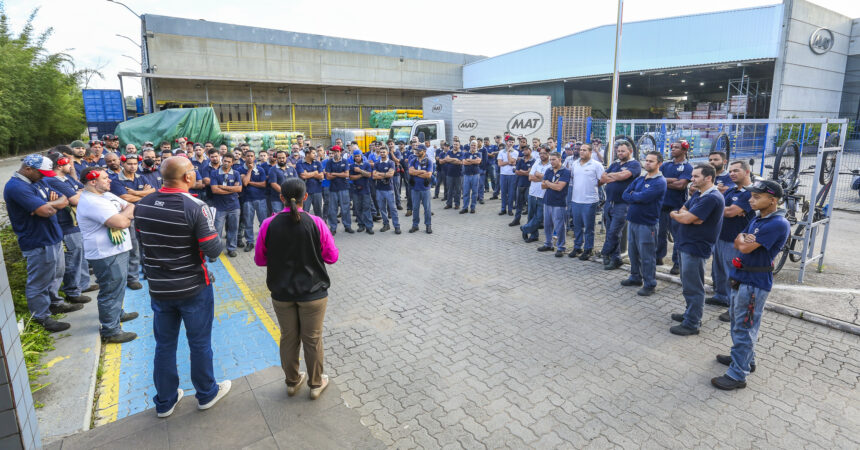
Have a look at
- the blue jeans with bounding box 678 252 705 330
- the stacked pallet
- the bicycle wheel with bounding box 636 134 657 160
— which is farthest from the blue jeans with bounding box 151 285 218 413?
the stacked pallet

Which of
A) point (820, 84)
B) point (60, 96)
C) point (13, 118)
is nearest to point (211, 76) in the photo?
point (13, 118)

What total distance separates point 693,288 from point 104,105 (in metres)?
26.3

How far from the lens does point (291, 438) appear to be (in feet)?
10.4

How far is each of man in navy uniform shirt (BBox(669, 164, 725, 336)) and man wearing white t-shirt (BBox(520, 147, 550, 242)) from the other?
152 inches

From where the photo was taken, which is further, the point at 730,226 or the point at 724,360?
the point at 730,226

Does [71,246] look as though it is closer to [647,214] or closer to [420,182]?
[420,182]

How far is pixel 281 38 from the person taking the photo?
2862cm

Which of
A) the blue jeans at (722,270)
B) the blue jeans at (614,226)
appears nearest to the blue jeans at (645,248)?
the blue jeans at (722,270)

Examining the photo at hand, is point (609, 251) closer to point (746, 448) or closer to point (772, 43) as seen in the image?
point (746, 448)

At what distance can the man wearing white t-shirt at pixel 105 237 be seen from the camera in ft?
→ 14.3

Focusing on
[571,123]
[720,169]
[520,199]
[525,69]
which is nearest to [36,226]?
[520,199]

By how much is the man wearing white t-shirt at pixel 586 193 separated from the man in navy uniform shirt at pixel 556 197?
0.20 metres

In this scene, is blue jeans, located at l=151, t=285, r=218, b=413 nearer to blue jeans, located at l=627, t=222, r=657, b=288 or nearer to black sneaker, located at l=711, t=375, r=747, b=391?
black sneaker, located at l=711, t=375, r=747, b=391

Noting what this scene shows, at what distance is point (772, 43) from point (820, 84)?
530cm
